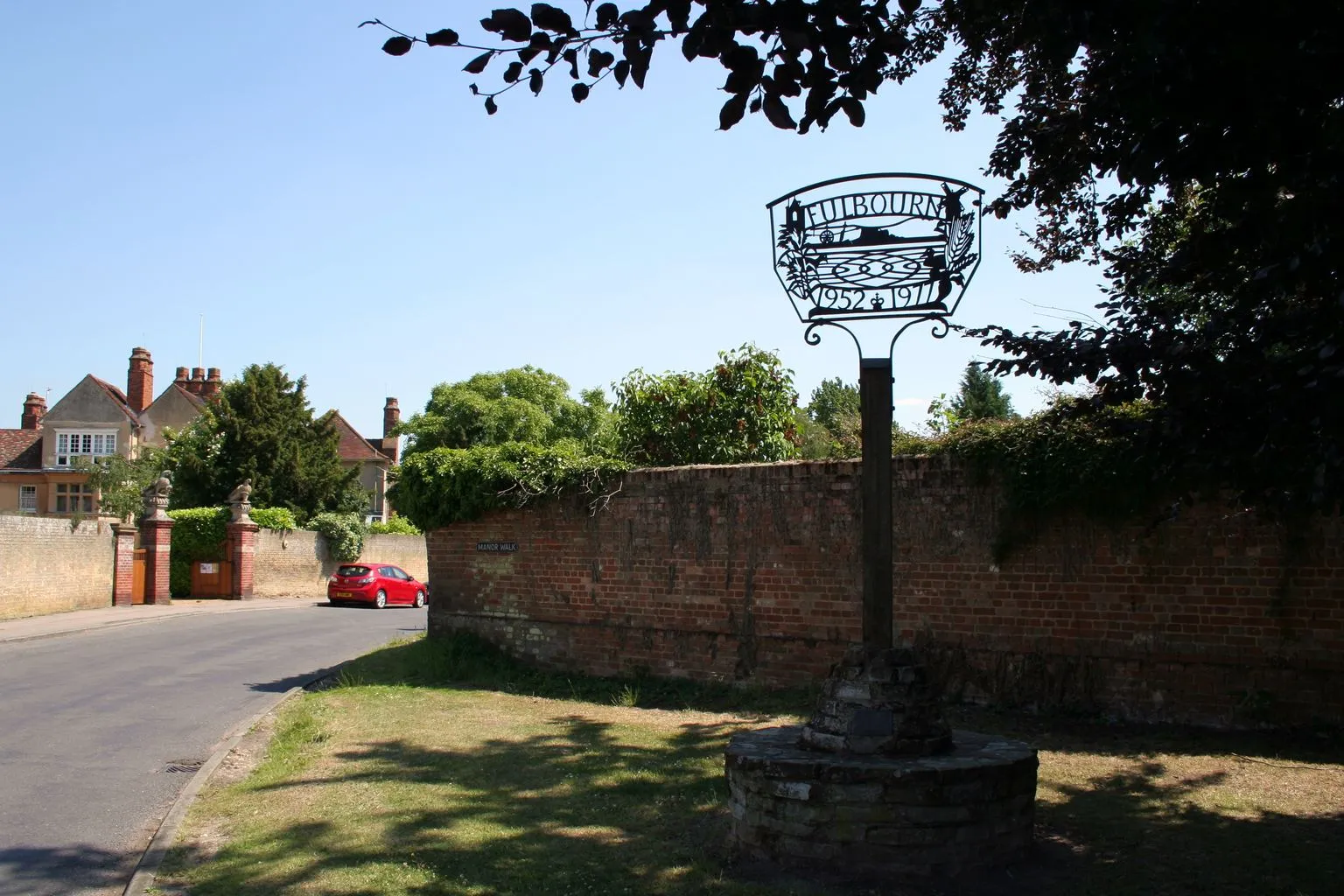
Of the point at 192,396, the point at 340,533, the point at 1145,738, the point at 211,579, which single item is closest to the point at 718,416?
the point at 1145,738

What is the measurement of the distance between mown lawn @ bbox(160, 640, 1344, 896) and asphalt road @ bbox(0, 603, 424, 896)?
0.59 metres

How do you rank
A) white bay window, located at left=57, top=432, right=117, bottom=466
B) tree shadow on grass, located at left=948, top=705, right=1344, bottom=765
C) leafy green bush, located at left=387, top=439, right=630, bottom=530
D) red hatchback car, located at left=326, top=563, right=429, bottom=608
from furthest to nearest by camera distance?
white bay window, located at left=57, top=432, right=117, bottom=466 < red hatchback car, located at left=326, top=563, right=429, bottom=608 < leafy green bush, located at left=387, top=439, right=630, bottom=530 < tree shadow on grass, located at left=948, top=705, right=1344, bottom=765

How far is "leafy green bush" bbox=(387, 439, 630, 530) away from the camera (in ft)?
42.7

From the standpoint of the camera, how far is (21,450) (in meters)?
54.4

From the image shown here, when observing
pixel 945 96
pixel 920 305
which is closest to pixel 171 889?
pixel 920 305

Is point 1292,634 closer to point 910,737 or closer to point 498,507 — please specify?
point 910,737

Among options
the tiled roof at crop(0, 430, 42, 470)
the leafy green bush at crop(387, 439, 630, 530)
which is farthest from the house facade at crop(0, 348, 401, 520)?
the leafy green bush at crop(387, 439, 630, 530)

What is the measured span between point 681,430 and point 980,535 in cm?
592

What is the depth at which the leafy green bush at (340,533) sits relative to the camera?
37.6 m

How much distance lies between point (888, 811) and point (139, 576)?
2843cm

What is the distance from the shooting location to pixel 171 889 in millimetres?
5465

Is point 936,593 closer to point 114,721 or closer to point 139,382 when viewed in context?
point 114,721

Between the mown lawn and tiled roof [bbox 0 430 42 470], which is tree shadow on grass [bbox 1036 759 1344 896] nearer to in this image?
the mown lawn

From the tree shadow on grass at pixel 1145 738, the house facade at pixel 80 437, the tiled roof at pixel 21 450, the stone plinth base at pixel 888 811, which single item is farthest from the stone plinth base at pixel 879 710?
the tiled roof at pixel 21 450
